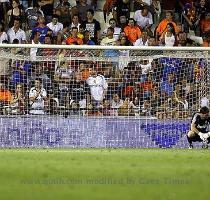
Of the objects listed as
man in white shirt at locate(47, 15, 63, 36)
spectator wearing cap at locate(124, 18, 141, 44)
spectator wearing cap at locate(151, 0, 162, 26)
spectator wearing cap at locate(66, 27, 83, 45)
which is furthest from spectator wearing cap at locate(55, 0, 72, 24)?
spectator wearing cap at locate(151, 0, 162, 26)

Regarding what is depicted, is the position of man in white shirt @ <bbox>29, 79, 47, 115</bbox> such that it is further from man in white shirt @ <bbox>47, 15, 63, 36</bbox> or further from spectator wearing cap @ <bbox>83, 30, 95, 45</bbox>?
man in white shirt @ <bbox>47, 15, 63, 36</bbox>

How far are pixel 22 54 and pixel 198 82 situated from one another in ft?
8.29

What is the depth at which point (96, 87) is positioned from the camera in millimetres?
9367

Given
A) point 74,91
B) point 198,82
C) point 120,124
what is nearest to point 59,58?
point 74,91

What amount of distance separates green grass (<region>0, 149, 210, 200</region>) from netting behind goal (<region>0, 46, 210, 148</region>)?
381cm

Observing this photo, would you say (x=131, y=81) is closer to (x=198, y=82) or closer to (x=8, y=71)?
(x=198, y=82)

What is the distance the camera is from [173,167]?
530cm

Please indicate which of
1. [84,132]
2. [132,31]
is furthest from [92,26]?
[84,132]

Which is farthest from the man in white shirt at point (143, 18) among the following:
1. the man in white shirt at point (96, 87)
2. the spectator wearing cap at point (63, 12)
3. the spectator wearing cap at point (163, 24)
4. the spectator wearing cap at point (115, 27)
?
the man in white shirt at point (96, 87)

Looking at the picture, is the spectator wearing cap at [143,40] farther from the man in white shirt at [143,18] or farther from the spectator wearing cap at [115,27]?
the man in white shirt at [143,18]

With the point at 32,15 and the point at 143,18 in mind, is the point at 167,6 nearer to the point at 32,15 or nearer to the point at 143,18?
the point at 143,18

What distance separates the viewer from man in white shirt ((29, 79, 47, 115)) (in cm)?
911

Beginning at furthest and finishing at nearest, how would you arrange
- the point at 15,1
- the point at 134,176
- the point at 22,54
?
the point at 15,1, the point at 22,54, the point at 134,176

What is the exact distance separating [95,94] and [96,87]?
103 mm
